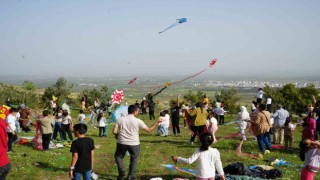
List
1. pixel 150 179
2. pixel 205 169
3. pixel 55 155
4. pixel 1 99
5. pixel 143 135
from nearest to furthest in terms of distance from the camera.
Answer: pixel 205 169 < pixel 150 179 < pixel 55 155 < pixel 143 135 < pixel 1 99

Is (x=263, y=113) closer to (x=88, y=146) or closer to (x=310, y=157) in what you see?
(x=310, y=157)

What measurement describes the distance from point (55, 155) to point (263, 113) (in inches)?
315

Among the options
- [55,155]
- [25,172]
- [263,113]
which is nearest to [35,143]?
[55,155]

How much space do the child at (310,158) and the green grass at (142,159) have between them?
248 centimetres

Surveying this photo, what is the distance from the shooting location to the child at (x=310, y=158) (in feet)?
21.8

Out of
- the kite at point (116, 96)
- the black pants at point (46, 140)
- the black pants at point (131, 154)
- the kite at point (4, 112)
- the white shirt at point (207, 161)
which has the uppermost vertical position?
the kite at point (116, 96)

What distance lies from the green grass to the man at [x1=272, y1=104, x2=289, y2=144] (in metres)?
0.83

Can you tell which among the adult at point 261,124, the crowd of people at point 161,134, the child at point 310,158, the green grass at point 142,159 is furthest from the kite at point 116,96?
the child at point 310,158

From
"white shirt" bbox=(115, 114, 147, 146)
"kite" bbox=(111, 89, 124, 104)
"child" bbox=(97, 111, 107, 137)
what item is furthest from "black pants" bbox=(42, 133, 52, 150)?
"kite" bbox=(111, 89, 124, 104)

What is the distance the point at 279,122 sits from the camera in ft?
48.5

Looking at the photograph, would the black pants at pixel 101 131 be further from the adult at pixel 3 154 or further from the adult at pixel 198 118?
the adult at pixel 3 154

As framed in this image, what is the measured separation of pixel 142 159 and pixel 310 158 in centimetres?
624

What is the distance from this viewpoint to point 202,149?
19.8 ft

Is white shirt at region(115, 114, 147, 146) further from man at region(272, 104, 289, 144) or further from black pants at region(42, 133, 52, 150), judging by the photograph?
man at region(272, 104, 289, 144)
